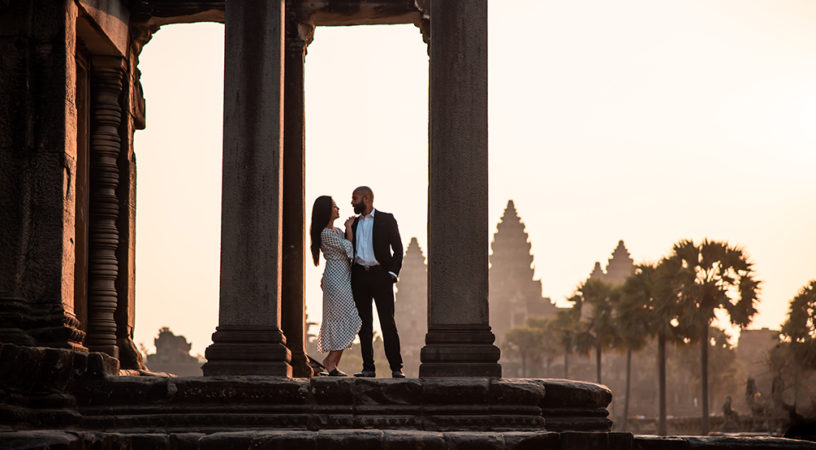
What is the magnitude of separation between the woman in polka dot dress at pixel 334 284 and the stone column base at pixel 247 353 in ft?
2.21

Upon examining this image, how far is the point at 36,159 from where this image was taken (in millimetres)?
14867

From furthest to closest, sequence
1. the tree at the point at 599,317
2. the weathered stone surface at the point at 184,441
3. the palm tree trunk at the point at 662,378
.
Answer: the tree at the point at 599,317 < the palm tree trunk at the point at 662,378 < the weathered stone surface at the point at 184,441

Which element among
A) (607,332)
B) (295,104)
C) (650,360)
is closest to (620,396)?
(650,360)

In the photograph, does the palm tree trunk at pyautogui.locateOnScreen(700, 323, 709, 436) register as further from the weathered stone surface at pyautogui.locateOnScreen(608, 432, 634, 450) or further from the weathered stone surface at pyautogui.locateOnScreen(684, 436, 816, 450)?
the weathered stone surface at pyautogui.locateOnScreen(608, 432, 634, 450)

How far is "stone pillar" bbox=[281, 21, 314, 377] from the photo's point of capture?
18797mm

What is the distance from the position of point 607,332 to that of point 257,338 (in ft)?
209

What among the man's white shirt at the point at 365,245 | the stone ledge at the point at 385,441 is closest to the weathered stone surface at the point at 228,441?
the stone ledge at the point at 385,441

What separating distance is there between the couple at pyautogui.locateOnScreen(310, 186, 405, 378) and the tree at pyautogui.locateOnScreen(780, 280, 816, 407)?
1761 inches

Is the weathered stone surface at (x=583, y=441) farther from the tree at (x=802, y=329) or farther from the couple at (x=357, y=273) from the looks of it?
the tree at (x=802, y=329)

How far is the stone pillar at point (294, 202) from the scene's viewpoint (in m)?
18.8

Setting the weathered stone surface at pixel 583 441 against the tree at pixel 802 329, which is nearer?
the weathered stone surface at pixel 583 441

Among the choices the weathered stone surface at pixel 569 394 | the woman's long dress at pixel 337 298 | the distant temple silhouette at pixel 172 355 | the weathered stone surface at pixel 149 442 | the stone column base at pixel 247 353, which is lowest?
the distant temple silhouette at pixel 172 355

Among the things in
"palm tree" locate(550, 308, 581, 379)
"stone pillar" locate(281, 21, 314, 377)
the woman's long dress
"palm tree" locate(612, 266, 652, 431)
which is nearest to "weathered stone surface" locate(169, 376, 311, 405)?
the woman's long dress

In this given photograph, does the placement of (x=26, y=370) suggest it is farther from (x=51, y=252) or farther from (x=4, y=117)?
(x=4, y=117)
